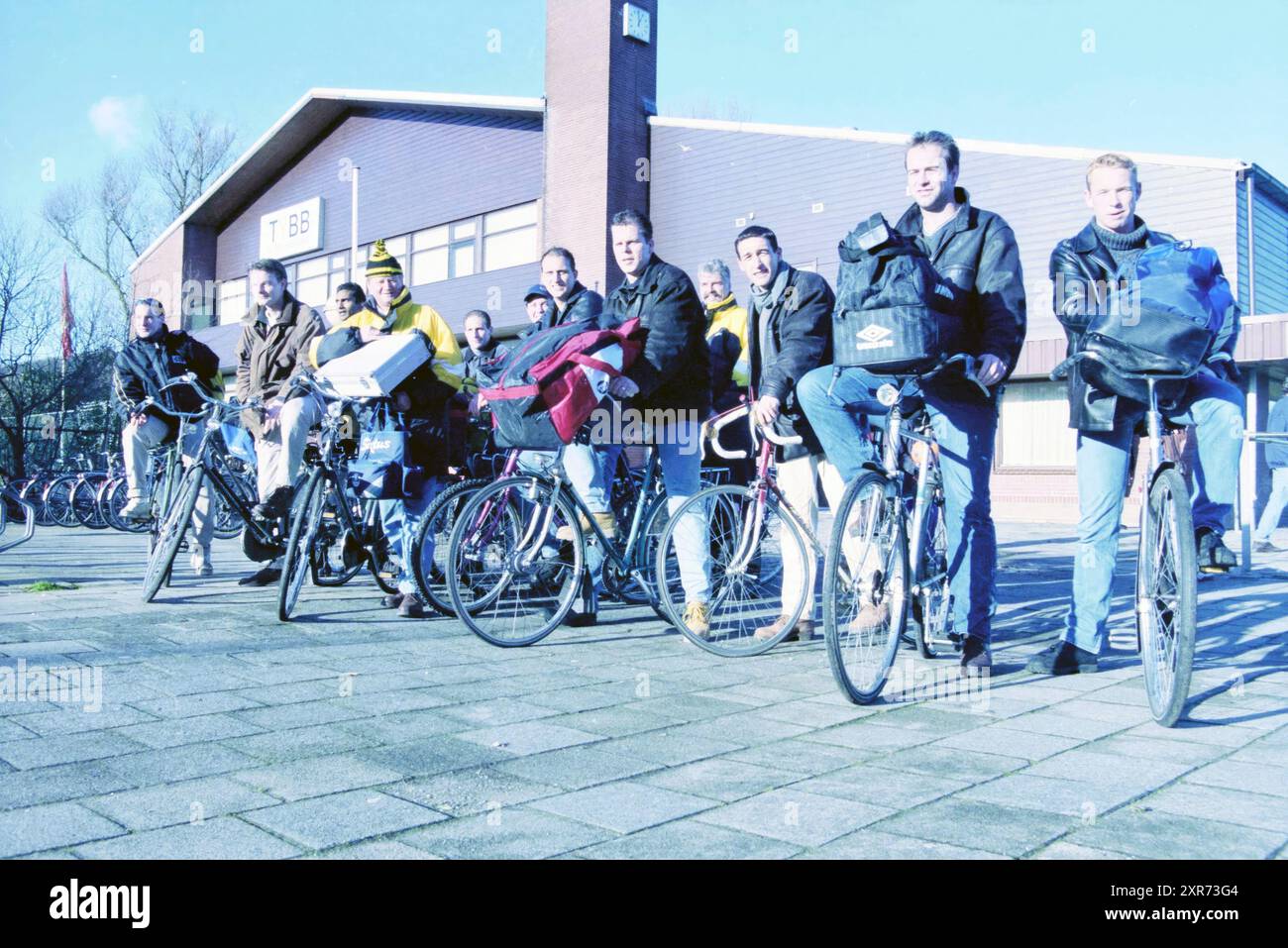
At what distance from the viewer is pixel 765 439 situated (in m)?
5.05

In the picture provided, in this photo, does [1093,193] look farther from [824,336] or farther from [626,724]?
[626,724]

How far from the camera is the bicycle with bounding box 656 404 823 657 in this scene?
4953 mm

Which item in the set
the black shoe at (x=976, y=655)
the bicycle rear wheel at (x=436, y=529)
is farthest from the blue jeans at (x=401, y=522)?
the black shoe at (x=976, y=655)

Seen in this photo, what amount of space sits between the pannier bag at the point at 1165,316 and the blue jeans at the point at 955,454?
0.74m

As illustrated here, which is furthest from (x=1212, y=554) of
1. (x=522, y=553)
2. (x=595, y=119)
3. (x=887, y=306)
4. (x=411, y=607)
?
(x=595, y=119)


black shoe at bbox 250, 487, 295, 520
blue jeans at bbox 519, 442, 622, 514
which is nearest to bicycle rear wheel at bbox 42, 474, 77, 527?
black shoe at bbox 250, 487, 295, 520

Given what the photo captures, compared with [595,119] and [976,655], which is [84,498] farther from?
[976,655]

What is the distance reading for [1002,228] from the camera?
14.7ft

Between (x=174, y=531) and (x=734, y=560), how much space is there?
123 inches

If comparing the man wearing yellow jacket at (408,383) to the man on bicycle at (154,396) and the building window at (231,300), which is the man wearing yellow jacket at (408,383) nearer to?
the man on bicycle at (154,396)

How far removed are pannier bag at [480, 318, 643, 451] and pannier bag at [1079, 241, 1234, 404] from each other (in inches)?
85.4

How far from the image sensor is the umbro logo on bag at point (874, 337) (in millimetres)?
3949

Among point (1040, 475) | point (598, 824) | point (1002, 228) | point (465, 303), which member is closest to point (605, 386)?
point (1002, 228)
